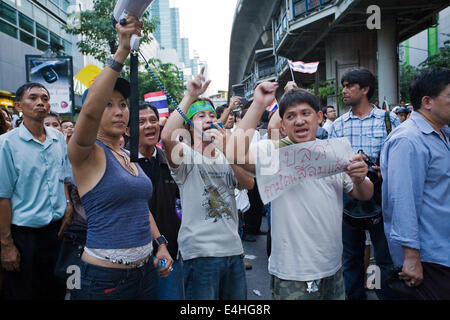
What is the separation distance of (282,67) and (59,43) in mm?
17104

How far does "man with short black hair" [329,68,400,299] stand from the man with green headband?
4.13 feet

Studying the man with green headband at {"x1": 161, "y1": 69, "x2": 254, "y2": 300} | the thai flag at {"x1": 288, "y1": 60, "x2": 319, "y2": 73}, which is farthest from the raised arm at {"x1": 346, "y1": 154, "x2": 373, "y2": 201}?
the thai flag at {"x1": 288, "y1": 60, "x2": 319, "y2": 73}

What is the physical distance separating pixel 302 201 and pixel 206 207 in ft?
2.04

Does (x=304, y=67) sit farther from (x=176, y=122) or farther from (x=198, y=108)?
(x=176, y=122)

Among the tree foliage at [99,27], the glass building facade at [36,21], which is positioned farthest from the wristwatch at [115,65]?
the glass building facade at [36,21]

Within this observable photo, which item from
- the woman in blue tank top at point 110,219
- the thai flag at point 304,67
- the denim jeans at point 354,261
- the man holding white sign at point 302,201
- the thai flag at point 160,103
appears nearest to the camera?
the woman in blue tank top at point 110,219

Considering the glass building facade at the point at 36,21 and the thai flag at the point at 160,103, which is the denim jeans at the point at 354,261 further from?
the glass building facade at the point at 36,21

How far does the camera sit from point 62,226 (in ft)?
9.94

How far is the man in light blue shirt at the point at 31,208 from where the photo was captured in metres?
2.73

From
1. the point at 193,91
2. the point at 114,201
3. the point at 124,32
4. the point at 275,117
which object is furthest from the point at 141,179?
the point at 275,117

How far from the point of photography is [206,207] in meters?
2.21

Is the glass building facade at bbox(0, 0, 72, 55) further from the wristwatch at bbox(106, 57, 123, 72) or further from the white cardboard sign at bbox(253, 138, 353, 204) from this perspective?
the white cardboard sign at bbox(253, 138, 353, 204)

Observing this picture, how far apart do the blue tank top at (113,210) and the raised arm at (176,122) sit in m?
0.34

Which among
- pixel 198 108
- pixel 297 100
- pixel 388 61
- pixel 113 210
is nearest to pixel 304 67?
pixel 198 108
